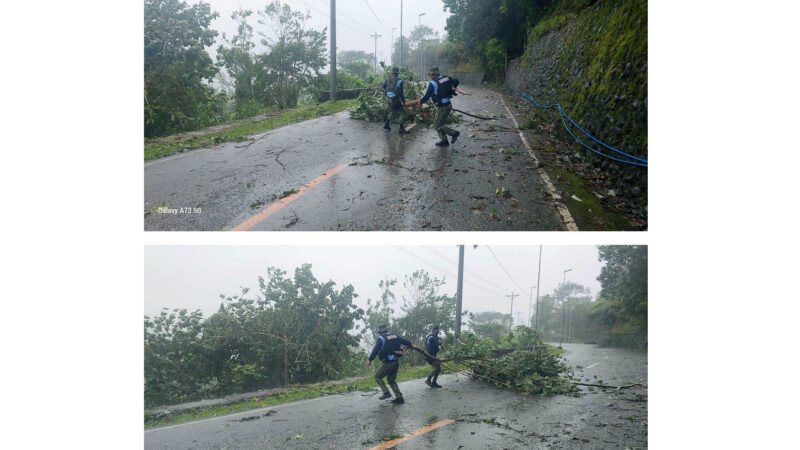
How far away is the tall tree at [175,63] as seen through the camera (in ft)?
17.7

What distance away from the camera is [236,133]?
262 inches

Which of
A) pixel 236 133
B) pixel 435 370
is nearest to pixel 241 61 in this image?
pixel 236 133

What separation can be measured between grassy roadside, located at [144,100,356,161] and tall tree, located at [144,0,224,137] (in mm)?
144

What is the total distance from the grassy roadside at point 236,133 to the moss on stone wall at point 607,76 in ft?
13.2

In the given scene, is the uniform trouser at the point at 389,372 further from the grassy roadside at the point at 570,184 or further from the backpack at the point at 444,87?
the backpack at the point at 444,87

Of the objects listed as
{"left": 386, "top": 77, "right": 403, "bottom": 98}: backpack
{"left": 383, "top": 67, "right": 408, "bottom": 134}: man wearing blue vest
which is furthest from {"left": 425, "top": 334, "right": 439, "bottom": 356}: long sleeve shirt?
{"left": 386, "top": 77, "right": 403, "bottom": 98}: backpack

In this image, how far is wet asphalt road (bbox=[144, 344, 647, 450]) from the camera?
4.41m

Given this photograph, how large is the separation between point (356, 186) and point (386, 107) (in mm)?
3412

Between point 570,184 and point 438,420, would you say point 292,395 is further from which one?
point 570,184

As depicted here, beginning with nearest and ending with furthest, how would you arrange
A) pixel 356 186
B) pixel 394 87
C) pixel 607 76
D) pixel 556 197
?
pixel 556 197 < pixel 356 186 < pixel 607 76 < pixel 394 87

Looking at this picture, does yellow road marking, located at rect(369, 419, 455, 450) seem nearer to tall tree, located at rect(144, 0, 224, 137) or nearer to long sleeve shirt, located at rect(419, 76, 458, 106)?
long sleeve shirt, located at rect(419, 76, 458, 106)

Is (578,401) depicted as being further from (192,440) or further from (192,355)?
(192,355)

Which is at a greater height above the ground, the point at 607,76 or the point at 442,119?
the point at 607,76
